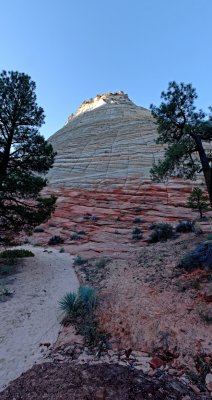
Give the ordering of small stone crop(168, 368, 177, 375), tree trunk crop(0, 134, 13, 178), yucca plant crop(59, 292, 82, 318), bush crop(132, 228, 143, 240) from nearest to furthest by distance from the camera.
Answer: small stone crop(168, 368, 177, 375), yucca plant crop(59, 292, 82, 318), tree trunk crop(0, 134, 13, 178), bush crop(132, 228, 143, 240)

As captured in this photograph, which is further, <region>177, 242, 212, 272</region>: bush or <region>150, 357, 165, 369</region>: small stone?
<region>177, 242, 212, 272</region>: bush

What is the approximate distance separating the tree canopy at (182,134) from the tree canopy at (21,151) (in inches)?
267

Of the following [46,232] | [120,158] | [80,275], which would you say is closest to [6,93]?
[80,275]

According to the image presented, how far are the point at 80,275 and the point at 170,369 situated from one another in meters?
7.45

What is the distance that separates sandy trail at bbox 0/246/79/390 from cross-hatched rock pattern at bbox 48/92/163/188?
1892 centimetres

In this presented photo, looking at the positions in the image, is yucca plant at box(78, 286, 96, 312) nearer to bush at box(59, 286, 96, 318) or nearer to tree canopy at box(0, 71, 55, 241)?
bush at box(59, 286, 96, 318)

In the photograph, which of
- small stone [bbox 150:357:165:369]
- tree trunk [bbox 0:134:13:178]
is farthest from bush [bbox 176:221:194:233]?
small stone [bbox 150:357:165:369]

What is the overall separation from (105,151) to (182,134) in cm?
2465

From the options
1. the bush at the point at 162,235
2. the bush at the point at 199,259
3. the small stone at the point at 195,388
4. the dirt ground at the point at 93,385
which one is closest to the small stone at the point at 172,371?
the dirt ground at the point at 93,385

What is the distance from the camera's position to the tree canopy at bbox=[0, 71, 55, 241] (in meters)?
13.9

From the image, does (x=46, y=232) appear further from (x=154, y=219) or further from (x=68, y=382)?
(x=68, y=382)

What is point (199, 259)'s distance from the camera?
9297 mm

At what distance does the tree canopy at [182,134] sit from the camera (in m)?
13.6

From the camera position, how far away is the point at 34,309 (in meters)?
8.66
